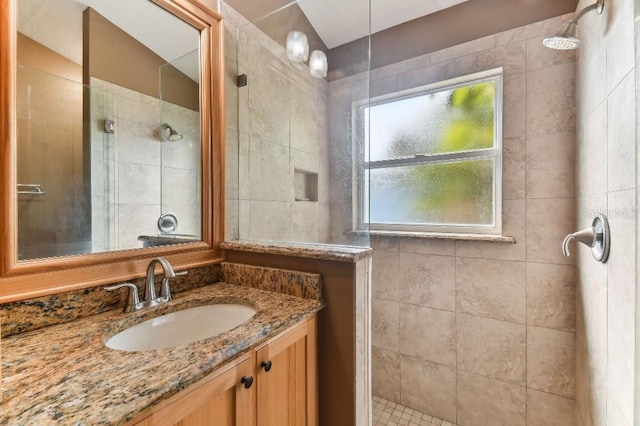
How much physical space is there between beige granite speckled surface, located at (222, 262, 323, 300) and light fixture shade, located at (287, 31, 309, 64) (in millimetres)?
1359

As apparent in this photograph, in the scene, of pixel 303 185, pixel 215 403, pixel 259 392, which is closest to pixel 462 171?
pixel 303 185

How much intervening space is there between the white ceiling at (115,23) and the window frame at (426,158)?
2.84 ft

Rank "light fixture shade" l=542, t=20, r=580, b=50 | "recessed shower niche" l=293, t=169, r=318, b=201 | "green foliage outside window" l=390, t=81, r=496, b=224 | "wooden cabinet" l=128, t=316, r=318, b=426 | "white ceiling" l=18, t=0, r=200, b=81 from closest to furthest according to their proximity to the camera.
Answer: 1. "wooden cabinet" l=128, t=316, r=318, b=426
2. "white ceiling" l=18, t=0, r=200, b=81
3. "light fixture shade" l=542, t=20, r=580, b=50
4. "green foliage outside window" l=390, t=81, r=496, b=224
5. "recessed shower niche" l=293, t=169, r=318, b=201

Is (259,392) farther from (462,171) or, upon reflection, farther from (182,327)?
(462,171)

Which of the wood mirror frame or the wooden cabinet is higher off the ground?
the wood mirror frame

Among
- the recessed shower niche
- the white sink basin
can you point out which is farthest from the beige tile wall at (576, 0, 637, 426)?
the recessed shower niche

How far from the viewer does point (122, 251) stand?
1062 millimetres

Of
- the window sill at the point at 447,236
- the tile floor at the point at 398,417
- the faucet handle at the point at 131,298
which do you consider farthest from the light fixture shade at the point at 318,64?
the tile floor at the point at 398,417

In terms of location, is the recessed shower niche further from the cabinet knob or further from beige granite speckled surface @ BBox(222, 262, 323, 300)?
the cabinet knob

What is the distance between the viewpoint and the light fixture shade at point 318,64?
1.83 m

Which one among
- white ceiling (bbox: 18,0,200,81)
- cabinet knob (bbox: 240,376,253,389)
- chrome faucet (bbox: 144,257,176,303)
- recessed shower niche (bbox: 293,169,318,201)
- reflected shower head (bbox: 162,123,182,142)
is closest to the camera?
cabinet knob (bbox: 240,376,253,389)

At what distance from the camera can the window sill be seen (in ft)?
5.17

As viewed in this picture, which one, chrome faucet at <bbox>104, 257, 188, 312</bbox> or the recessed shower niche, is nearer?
chrome faucet at <bbox>104, 257, 188, 312</bbox>

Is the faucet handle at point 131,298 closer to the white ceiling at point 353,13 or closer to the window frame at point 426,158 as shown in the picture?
the window frame at point 426,158
